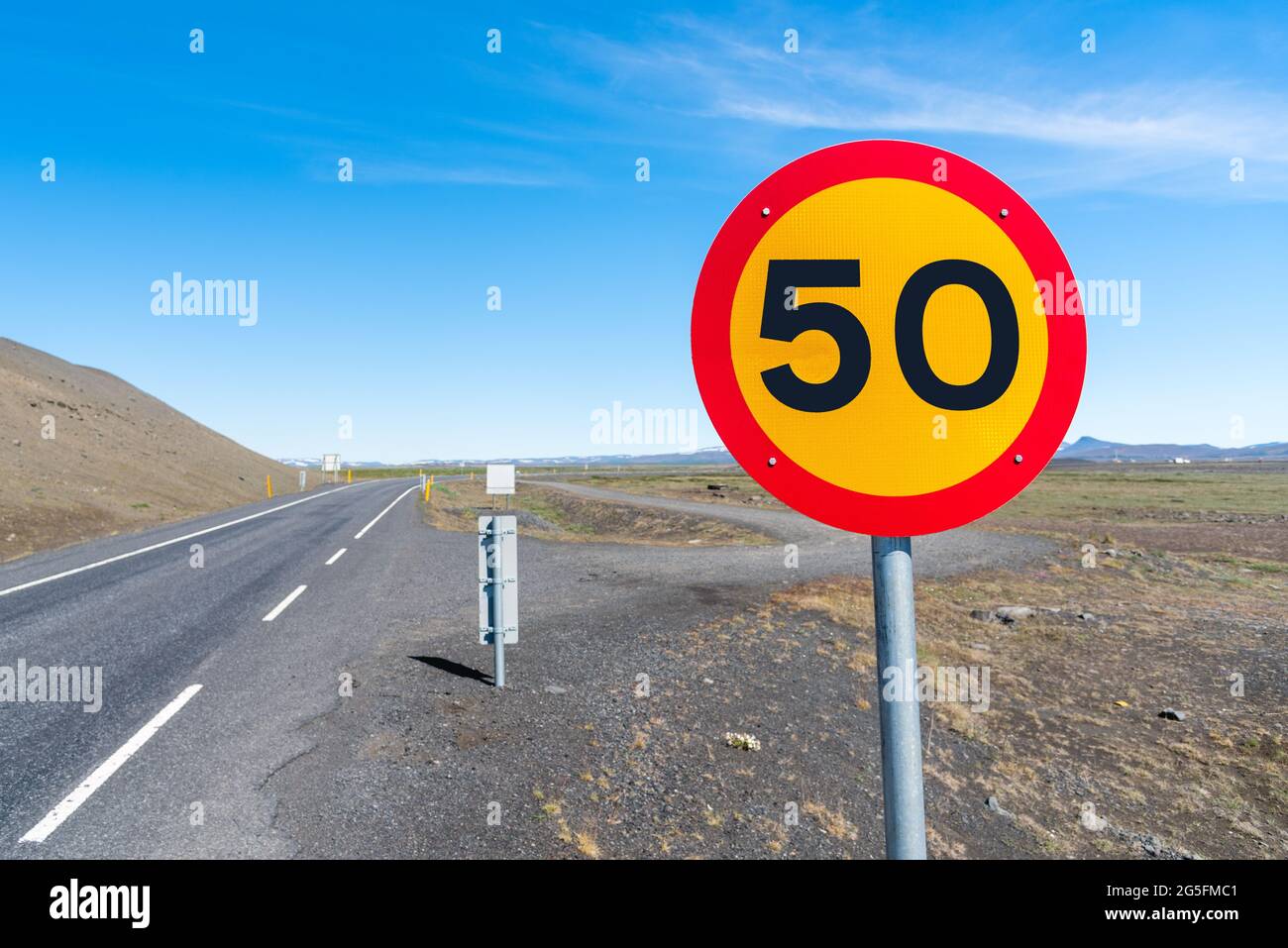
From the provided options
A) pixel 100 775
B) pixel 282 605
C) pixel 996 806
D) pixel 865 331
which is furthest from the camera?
pixel 282 605

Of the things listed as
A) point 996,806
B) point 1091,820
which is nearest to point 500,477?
point 996,806

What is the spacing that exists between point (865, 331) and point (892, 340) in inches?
2.4

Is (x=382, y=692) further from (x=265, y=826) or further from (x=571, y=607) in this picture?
(x=571, y=607)

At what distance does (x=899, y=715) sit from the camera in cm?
119

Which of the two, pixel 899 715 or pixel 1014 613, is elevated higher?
pixel 899 715

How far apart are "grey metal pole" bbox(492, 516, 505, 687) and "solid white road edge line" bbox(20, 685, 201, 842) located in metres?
2.56

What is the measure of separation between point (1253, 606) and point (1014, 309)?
14530 mm

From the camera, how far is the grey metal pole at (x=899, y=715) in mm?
1186

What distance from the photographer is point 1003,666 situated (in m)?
7.93

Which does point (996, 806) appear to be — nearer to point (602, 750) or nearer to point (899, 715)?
point (602, 750)

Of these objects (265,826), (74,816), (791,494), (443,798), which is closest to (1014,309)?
(791,494)

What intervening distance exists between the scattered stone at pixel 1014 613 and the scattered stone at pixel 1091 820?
521cm

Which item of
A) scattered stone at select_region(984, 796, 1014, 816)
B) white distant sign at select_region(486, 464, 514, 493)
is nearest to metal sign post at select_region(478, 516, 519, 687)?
scattered stone at select_region(984, 796, 1014, 816)

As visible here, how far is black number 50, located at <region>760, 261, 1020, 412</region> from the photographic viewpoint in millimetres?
1311
